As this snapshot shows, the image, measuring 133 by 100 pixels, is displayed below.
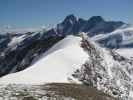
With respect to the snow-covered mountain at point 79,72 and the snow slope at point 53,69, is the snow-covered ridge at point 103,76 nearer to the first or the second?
the snow-covered mountain at point 79,72

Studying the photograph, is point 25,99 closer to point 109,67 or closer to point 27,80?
point 27,80

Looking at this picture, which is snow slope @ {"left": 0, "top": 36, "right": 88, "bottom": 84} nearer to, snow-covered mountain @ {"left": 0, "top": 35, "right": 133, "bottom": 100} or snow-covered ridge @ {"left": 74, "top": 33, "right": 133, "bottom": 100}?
snow-covered mountain @ {"left": 0, "top": 35, "right": 133, "bottom": 100}

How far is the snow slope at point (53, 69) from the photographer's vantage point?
44844mm

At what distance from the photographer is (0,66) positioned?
117 metres

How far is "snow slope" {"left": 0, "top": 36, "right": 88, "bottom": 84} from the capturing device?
147 ft

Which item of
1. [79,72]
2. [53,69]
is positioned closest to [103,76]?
[79,72]

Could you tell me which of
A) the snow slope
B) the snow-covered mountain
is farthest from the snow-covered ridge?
the snow slope

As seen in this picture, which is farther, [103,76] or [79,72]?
[103,76]

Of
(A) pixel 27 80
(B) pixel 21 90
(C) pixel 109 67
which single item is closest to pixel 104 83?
(C) pixel 109 67

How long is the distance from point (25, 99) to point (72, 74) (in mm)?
25634

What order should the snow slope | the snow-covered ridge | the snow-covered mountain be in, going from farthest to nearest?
the snow-covered ridge < the snow-covered mountain < the snow slope

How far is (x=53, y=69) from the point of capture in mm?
55406

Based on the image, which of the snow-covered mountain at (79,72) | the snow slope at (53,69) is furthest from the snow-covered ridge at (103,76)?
the snow slope at (53,69)

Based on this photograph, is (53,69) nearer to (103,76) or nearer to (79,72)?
(79,72)
